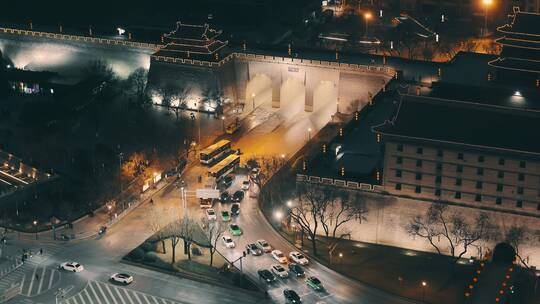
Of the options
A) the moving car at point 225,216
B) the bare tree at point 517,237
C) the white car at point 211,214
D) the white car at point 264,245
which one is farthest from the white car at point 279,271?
the bare tree at point 517,237

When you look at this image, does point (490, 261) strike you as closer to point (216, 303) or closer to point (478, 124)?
point (478, 124)

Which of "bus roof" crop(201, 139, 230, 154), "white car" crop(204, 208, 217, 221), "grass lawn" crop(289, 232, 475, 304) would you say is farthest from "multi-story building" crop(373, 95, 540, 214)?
"bus roof" crop(201, 139, 230, 154)

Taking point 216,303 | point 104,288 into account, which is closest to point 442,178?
point 216,303

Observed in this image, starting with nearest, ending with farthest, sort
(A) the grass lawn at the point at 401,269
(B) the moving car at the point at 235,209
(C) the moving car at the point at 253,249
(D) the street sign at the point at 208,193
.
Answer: (A) the grass lawn at the point at 401,269 < (C) the moving car at the point at 253,249 < (D) the street sign at the point at 208,193 < (B) the moving car at the point at 235,209

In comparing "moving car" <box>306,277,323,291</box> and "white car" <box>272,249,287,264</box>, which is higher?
"white car" <box>272,249,287,264</box>

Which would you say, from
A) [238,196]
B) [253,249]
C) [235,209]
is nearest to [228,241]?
[253,249]

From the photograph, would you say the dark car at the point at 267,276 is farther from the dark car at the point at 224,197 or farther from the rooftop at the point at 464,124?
the rooftop at the point at 464,124

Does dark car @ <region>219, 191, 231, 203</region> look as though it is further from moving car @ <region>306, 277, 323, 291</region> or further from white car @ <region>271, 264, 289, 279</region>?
moving car @ <region>306, 277, 323, 291</region>
